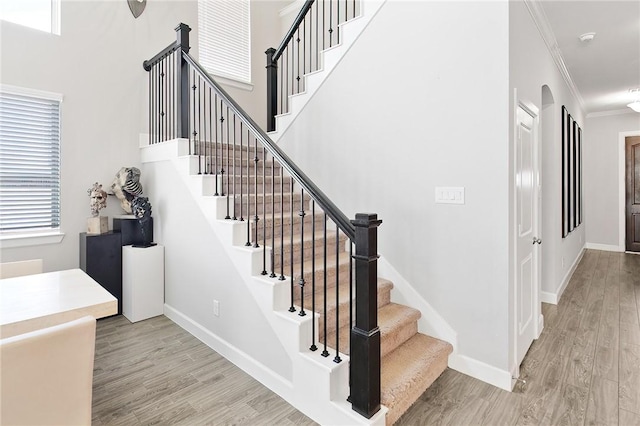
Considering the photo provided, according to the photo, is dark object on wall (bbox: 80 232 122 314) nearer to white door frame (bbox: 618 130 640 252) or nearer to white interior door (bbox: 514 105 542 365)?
white interior door (bbox: 514 105 542 365)

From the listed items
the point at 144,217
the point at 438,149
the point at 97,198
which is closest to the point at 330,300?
the point at 438,149

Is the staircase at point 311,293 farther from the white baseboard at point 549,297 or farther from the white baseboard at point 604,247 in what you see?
the white baseboard at point 604,247

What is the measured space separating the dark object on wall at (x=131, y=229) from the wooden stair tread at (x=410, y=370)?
2724 mm

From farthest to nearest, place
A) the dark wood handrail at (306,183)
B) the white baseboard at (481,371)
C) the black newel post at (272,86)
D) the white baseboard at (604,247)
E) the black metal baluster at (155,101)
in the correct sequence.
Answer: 1. the white baseboard at (604,247)
2. the black newel post at (272,86)
3. the black metal baluster at (155,101)
4. the white baseboard at (481,371)
5. the dark wood handrail at (306,183)

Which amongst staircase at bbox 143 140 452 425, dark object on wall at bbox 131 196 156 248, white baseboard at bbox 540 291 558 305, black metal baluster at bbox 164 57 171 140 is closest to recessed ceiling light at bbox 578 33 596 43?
white baseboard at bbox 540 291 558 305

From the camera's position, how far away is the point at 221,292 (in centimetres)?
277

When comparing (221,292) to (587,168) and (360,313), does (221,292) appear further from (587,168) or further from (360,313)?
(587,168)

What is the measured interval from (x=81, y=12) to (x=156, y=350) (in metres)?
3.45

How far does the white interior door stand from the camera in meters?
2.56

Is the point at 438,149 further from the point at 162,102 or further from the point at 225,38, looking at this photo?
the point at 225,38

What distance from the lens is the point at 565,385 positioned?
7.81ft

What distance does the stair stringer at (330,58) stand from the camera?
3.09 m

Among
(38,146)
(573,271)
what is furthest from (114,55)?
(573,271)

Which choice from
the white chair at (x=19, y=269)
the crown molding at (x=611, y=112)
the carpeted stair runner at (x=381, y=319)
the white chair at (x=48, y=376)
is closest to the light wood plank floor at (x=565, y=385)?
the carpeted stair runner at (x=381, y=319)
